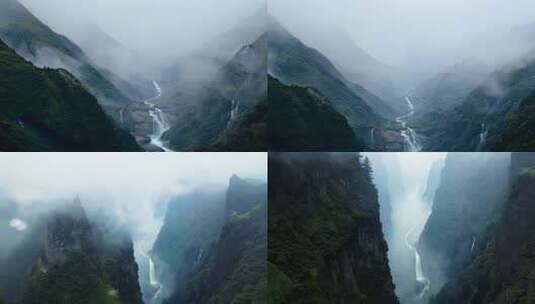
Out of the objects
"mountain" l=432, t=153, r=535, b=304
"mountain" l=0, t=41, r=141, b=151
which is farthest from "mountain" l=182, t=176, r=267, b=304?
"mountain" l=432, t=153, r=535, b=304

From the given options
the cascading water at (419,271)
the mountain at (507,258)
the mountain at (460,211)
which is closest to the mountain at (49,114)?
→ the cascading water at (419,271)

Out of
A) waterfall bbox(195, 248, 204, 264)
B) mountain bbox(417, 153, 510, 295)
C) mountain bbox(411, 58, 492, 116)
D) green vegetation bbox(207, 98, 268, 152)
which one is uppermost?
mountain bbox(411, 58, 492, 116)

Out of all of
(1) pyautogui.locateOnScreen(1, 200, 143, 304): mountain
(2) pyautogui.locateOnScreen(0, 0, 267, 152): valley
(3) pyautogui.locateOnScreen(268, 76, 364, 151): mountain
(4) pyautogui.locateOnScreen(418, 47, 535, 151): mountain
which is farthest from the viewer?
(4) pyautogui.locateOnScreen(418, 47, 535, 151): mountain

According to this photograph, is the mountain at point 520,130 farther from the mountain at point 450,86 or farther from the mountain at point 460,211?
the mountain at point 450,86

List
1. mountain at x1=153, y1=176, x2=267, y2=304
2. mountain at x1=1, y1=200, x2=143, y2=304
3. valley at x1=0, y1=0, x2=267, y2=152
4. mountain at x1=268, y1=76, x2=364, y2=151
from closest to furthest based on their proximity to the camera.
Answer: mountain at x1=1, y1=200, x2=143, y2=304 → valley at x1=0, y1=0, x2=267, y2=152 → mountain at x1=153, y1=176, x2=267, y2=304 → mountain at x1=268, y1=76, x2=364, y2=151

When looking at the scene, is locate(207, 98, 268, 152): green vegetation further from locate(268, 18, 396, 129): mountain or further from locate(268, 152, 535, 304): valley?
locate(268, 18, 396, 129): mountain

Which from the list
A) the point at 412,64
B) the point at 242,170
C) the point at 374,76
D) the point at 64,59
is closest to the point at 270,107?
the point at 242,170

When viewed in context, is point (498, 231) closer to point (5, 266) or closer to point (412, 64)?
point (412, 64)

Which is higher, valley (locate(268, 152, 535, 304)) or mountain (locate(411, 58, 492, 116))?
mountain (locate(411, 58, 492, 116))
